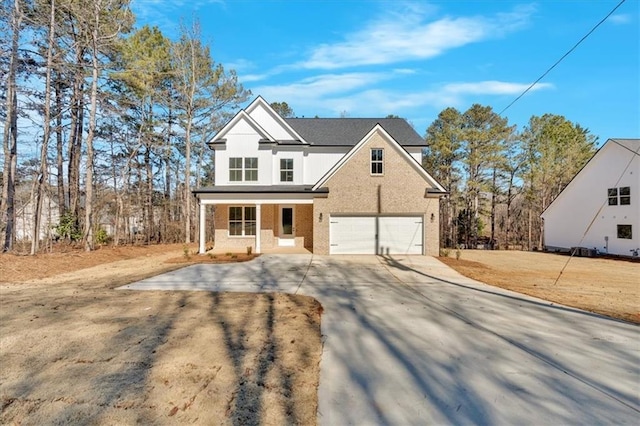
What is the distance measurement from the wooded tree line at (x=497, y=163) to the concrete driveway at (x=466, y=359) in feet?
76.2

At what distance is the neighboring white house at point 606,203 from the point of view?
18781mm

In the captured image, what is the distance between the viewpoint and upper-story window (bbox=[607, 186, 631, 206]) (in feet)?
62.4

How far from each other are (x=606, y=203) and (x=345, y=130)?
53.8 ft

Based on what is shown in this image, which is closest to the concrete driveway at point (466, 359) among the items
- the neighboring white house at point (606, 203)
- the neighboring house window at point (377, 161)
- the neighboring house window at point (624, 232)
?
the neighboring house window at point (377, 161)

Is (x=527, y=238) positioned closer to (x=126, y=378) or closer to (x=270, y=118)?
(x=270, y=118)

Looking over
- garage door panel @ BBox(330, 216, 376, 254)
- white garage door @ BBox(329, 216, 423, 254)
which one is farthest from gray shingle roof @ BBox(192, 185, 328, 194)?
white garage door @ BBox(329, 216, 423, 254)

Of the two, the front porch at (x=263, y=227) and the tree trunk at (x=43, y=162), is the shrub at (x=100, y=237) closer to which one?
the tree trunk at (x=43, y=162)

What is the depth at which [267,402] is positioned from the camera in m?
3.34

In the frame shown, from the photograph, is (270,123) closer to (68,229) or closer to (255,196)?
(255,196)

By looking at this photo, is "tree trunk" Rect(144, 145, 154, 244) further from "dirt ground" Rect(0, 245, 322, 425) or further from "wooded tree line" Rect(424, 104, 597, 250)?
"wooded tree line" Rect(424, 104, 597, 250)

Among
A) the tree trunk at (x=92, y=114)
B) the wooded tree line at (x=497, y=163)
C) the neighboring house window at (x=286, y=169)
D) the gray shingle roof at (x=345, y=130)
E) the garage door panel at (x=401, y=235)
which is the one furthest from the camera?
the wooded tree line at (x=497, y=163)

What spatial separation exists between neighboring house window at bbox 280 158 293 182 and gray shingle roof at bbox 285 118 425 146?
5.95 ft

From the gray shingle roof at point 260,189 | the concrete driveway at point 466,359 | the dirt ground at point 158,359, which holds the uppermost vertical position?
the gray shingle roof at point 260,189

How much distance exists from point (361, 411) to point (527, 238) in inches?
1402
